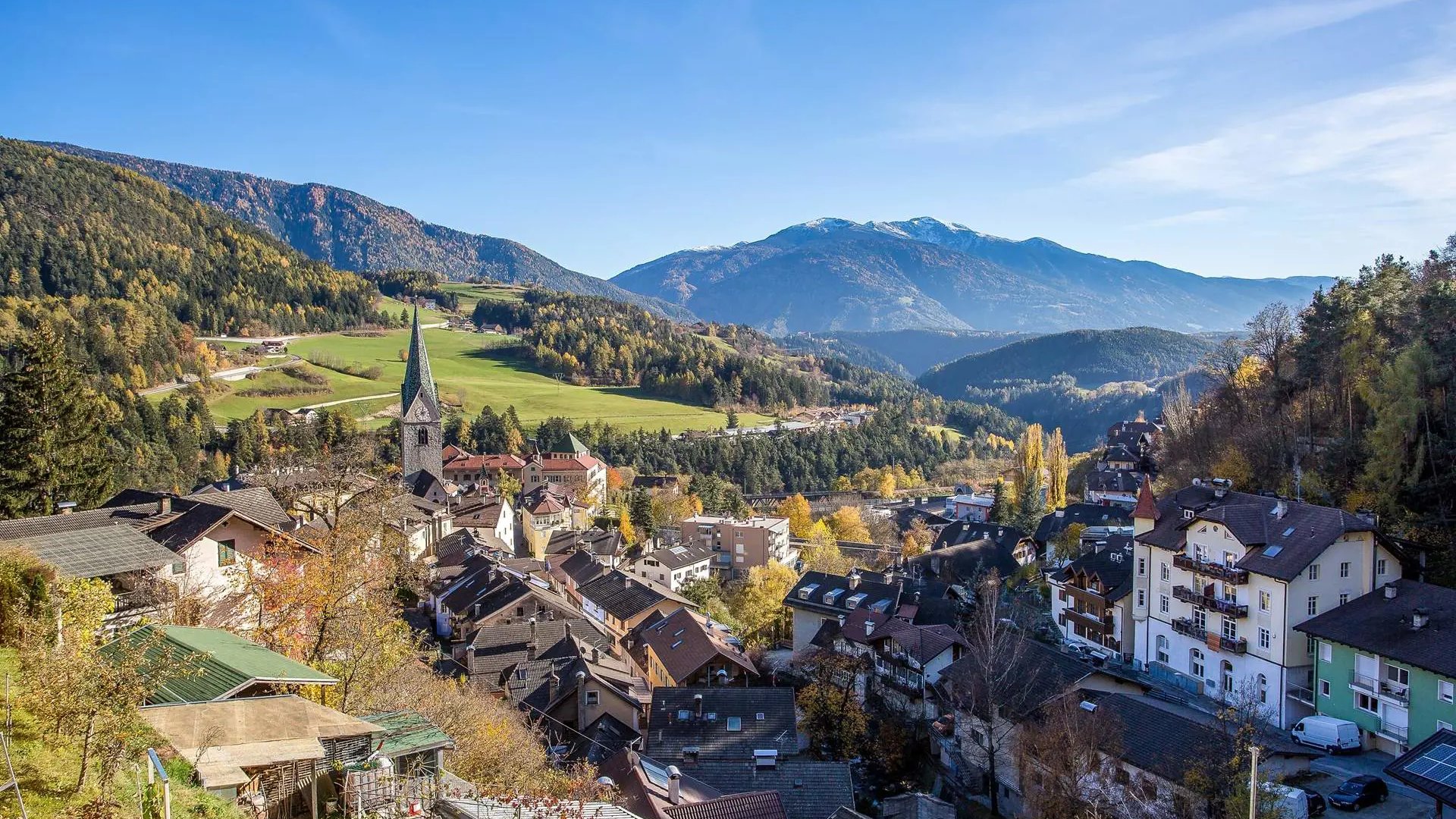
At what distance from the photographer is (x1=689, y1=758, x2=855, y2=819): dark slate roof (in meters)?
24.7

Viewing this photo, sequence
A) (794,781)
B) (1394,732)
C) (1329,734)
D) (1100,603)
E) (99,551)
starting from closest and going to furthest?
(99,551), (1394,732), (1329,734), (794,781), (1100,603)

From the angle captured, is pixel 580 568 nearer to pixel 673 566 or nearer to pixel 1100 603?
pixel 673 566

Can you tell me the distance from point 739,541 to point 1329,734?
49.0 metres

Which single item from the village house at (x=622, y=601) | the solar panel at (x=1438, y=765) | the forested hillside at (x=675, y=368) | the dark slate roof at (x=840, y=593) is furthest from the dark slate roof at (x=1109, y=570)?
the forested hillside at (x=675, y=368)

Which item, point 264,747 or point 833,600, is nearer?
point 264,747

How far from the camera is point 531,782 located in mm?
19328

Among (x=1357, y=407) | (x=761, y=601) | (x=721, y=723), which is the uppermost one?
(x=1357, y=407)

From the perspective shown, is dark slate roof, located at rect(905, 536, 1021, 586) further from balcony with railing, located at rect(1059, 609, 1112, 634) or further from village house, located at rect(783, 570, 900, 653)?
balcony with railing, located at rect(1059, 609, 1112, 634)

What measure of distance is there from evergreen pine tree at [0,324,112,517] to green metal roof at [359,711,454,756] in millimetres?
23999

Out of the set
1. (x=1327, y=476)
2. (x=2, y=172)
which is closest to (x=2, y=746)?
(x=1327, y=476)

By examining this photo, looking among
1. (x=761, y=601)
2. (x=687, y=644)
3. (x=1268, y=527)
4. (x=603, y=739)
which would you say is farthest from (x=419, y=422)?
(x=1268, y=527)

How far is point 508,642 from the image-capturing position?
37.6 meters

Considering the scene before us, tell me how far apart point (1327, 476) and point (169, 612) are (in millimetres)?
39432

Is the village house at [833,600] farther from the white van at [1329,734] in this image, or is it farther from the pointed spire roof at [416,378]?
the pointed spire roof at [416,378]
